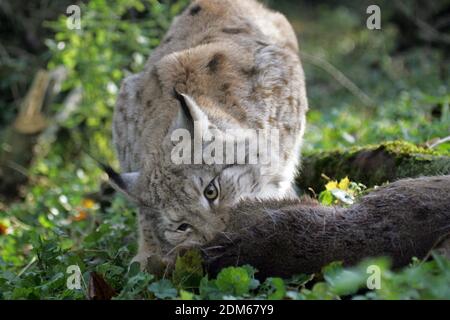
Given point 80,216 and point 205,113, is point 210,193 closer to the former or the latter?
point 205,113

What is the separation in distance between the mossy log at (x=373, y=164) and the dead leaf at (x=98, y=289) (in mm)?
2415

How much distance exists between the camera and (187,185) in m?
4.70

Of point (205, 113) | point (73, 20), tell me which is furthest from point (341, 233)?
point (73, 20)

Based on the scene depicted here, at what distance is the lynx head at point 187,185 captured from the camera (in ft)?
15.2

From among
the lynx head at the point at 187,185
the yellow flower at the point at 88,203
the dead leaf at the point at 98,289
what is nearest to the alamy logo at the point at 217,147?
the lynx head at the point at 187,185

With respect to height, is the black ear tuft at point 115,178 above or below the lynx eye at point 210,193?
above

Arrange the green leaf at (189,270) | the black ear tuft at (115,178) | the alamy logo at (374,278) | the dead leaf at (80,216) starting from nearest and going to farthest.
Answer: the alamy logo at (374,278)
the green leaf at (189,270)
the black ear tuft at (115,178)
the dead leaf at (80,216)

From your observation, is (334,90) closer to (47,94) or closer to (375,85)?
(375,85)

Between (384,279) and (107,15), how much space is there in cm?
720

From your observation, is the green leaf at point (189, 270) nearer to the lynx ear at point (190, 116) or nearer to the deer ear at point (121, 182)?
the lynx ear at point (190, 116)

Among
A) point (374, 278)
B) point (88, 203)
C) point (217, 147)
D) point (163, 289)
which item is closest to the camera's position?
point (374, 278)

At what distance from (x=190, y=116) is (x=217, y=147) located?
0.29 m

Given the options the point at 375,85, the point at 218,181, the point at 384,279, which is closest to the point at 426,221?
the point at 384,279

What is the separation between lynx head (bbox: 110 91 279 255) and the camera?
183 inches
